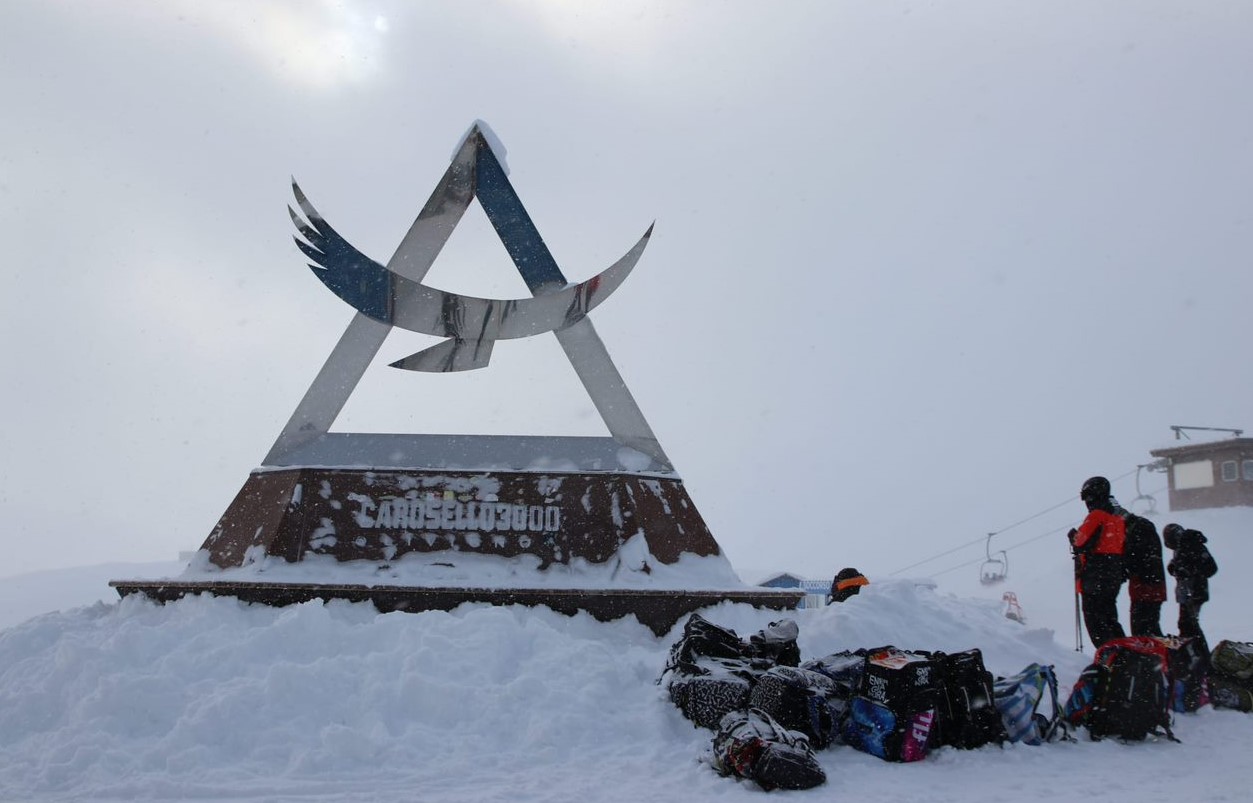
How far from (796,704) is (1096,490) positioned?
3515 millimetres

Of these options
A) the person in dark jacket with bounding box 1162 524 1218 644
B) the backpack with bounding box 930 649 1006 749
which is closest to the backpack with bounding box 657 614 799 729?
the backpack with bounding box 930 649 1006 749

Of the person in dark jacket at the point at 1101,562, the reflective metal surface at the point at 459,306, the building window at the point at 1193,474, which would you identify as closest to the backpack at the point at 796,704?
the person in dark jacket at the point at 1101,562

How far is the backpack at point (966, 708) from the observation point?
5445 millimetres

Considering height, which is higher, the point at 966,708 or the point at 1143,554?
the point at 1143,554

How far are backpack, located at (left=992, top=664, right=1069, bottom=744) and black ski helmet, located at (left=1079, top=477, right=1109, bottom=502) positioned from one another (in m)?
2.00

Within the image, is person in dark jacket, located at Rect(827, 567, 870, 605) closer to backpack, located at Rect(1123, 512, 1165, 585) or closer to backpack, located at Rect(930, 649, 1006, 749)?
backpack, located at Rect(1123, 512, 1165, 585)

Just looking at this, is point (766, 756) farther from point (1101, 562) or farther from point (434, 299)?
point (434, 299)

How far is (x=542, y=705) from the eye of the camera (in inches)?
225

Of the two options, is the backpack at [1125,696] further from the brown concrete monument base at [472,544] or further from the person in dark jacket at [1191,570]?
the brown concrete monument base at [472,544]

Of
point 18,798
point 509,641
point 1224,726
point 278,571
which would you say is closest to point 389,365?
point 278,571

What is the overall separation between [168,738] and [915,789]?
12.9ft

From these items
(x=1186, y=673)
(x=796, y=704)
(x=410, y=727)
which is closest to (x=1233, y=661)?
(x=1186, y=673)

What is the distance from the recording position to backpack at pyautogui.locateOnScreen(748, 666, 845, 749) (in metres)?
5.34

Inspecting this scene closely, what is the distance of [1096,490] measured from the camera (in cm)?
729
